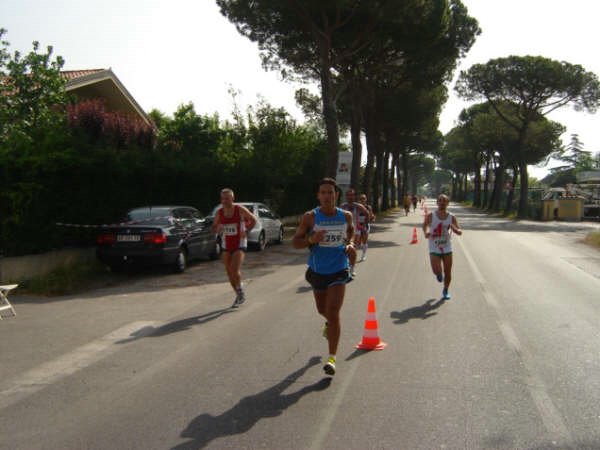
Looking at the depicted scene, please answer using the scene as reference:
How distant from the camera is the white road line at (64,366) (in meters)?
4.91

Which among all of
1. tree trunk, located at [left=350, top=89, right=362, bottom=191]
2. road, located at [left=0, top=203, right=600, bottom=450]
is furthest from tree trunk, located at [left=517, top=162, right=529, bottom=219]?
road, located at [left=0, top=203, right=600, bottom=450]

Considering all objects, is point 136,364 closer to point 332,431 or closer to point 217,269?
point 332,431

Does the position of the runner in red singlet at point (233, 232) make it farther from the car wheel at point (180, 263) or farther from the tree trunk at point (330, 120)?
the tree trunk at point (330, 120)

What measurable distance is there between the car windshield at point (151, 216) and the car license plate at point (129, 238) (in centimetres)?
49

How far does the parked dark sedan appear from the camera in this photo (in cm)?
1195

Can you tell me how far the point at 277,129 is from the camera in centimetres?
2636

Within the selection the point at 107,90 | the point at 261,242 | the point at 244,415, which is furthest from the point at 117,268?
the point at 107,90

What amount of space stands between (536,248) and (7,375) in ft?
56.6

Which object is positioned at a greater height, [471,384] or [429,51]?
[429,51]

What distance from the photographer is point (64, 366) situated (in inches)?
224

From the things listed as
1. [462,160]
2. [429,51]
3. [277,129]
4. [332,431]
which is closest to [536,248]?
[277,129]

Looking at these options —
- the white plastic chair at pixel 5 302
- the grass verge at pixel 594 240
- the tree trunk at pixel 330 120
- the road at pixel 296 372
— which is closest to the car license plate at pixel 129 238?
the road at pixel 296 372

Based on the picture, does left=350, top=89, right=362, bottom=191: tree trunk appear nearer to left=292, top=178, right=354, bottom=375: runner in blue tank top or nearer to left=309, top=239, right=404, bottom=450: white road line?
left=292, top=178, right=354, bottom=375: runner in blue tank top

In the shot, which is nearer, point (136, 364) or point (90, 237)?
point (136, 364)
